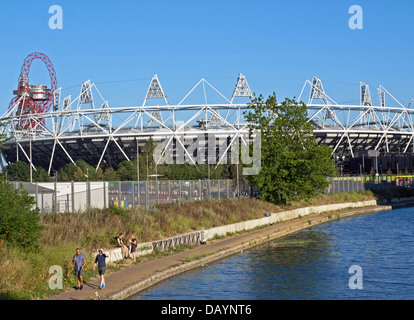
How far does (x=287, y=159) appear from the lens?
152ft

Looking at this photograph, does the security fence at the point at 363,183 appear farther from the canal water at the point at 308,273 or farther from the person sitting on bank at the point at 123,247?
the person sitting on bank at the point at 123,247

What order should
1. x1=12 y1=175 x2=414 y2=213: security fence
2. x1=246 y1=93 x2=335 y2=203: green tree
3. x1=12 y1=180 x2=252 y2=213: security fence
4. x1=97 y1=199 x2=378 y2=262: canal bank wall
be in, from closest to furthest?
x1=97 y1=199 x2=378 y2=262: canal bank wall → x1=12 y1=175 x2=414 y2=213: security fence → x1=12 y1=180 x2=252 y2=213: security fence → x1=246 y1=93 x2=335 y2=203: green tree

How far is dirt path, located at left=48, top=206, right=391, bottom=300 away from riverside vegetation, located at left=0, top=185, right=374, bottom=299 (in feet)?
2.38

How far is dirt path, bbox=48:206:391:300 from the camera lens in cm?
1647

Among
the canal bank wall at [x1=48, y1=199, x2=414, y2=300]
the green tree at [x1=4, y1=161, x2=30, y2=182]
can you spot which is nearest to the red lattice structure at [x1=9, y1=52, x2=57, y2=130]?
the green tree at [x1=4, y1=161, x2=30, y2=182]

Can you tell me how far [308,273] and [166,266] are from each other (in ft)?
16.3

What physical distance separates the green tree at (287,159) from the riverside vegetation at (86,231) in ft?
19.9

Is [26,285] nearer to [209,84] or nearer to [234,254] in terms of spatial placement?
[234,254]

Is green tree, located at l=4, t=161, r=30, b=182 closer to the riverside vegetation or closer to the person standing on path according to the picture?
the riverside vegetation

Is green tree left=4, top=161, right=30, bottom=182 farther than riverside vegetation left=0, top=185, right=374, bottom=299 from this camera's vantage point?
Yes

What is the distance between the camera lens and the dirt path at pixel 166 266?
1647 centimetres

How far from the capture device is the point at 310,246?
30.0 meters
